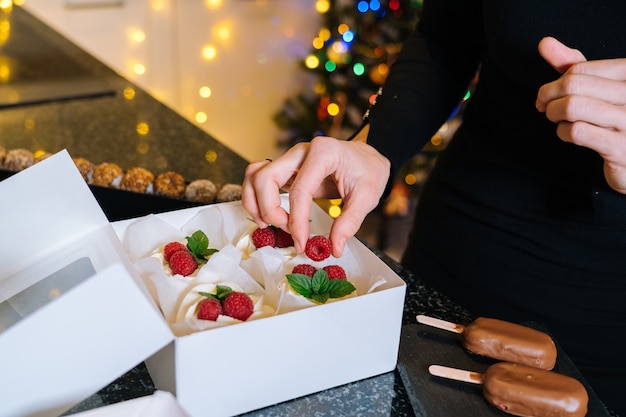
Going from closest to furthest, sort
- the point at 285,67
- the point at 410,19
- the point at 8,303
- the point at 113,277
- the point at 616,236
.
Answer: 1. the point at 113,277
2. the point at 8,303
3. the point at 616,236
4. the point at 410,19
5. the point at 285,67

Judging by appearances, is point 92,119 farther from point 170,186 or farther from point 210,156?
point 170,186

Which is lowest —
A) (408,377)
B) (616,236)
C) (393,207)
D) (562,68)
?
(393,207)

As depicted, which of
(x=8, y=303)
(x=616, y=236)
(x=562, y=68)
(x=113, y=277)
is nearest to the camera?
(x=113, y=277)

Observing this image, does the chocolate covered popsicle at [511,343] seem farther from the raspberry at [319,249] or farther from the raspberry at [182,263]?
the raspberry at [182,263]

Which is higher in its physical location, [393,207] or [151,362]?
[151,362]

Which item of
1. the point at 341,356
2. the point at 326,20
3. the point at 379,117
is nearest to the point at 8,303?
the point at 341,356

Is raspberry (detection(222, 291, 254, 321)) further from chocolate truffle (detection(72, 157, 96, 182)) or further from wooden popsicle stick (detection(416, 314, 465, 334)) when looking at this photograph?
chocolate truffle (detection(72, 157, 96, 182))

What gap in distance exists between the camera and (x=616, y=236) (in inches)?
42.6

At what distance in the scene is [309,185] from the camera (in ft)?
2.85

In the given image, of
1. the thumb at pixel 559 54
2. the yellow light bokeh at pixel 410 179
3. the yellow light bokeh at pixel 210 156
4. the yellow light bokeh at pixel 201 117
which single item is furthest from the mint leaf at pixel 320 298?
the yellow light bokeh at pixel 201 117

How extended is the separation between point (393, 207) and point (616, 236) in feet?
7.30

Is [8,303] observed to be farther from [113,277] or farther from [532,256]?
[532,256]

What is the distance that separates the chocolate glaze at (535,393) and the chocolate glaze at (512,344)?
40mm

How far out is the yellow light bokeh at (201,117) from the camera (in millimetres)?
3699
